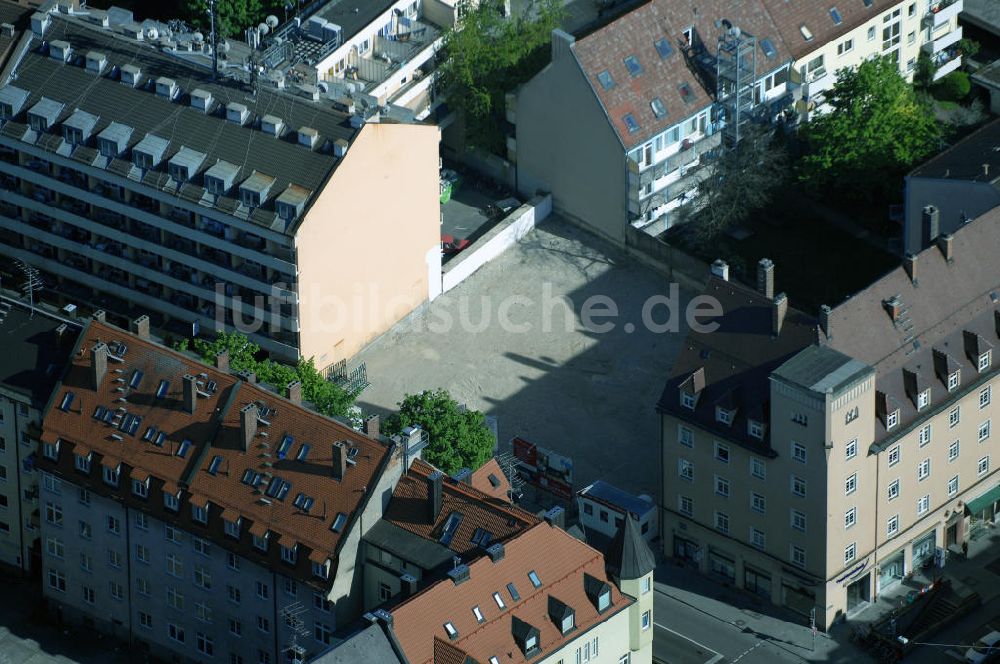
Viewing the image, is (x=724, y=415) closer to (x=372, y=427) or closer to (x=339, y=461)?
(x=372, y=427)

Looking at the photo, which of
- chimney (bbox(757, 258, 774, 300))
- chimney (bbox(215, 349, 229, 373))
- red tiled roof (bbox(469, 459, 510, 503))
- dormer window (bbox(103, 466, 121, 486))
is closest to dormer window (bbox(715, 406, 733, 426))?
chimney (bbox(757, 258, 774, 300))

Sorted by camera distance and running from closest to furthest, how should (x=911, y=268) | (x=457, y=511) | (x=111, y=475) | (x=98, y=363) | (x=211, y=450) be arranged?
(x=457, y=511)
(x=211, y=450)
(x=111, y=475)
(x=98, y=363)
(x=911, y=268)

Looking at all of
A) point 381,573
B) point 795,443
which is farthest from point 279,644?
point 795,443

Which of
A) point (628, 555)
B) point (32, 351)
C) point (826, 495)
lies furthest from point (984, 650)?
point (32, 351)

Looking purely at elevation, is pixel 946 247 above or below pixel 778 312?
above

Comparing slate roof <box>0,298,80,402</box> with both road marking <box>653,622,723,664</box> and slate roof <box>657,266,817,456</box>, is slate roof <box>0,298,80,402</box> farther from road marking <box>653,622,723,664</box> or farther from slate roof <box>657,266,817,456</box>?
road marking <box>653,622,723,664</box>

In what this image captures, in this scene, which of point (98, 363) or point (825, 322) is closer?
point (825, 322)

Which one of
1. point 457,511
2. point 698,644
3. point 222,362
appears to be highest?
point 222,362
